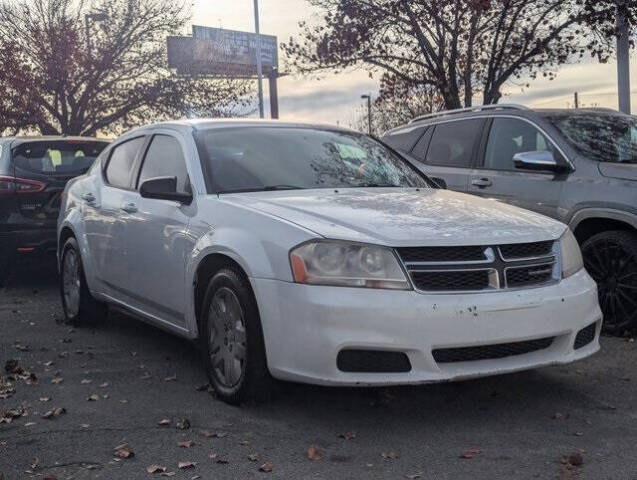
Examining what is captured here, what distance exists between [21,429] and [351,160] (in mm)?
2653

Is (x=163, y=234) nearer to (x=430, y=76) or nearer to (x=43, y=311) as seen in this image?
(x=43, y=311)

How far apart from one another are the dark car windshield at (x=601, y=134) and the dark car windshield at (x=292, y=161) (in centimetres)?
159

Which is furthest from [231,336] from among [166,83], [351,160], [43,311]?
[166,83]

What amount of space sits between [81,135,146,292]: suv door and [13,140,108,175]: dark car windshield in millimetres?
2241

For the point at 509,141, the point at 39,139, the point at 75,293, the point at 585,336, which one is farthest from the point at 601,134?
the point at 39,139

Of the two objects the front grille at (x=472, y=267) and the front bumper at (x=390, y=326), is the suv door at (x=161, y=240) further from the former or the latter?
the front grille at (x=472, y=267)

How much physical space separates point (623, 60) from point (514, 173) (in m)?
6.82

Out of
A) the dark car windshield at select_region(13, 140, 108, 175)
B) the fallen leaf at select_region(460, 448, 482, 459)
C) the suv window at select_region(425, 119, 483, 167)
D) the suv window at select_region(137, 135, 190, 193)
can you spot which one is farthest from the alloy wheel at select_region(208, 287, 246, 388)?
the dark car windshield at select_region(13, 140, 108, 175)

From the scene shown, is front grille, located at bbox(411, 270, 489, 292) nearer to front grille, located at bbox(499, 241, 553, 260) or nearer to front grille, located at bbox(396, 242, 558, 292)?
front grille, located at bbox(396, 242, 558, 292)

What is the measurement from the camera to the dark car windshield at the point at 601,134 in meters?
6.40

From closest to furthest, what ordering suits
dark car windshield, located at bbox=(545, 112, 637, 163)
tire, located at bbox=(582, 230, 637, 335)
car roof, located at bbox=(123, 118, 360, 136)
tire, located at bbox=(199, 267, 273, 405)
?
1. tire, located at bbox=(199, 267, 273, 405)
2. car roof, located at bbox=(123, 118, 360, 136)
3. tire, located at bbox=(582, 230, 637, 335)
4. dark car windshield, located at bbox=(545, 112, 637, 163)

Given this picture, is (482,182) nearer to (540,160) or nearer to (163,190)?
(540,160)

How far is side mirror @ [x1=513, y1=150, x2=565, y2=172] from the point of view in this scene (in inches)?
247

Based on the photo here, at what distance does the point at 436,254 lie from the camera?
12.9 ft
